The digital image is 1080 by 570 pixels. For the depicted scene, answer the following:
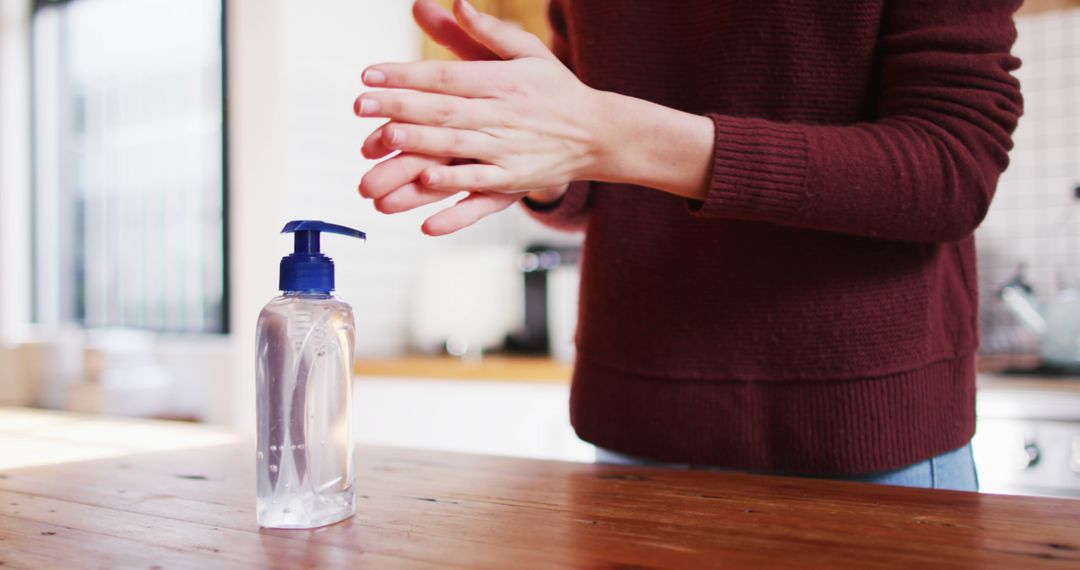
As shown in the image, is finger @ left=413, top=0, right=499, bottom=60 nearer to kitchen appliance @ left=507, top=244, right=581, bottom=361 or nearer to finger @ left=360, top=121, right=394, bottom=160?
finger @ left=360, top=121, right=394, bottom=160

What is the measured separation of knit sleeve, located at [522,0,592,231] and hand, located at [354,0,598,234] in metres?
0.23

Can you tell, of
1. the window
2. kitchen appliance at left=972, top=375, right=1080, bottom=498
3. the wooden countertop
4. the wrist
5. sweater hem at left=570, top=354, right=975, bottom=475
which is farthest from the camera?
the window

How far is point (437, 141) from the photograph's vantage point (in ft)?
1.74

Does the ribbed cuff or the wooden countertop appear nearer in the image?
the wooden countertop

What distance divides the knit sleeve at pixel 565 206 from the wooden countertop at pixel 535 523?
25 centimetres

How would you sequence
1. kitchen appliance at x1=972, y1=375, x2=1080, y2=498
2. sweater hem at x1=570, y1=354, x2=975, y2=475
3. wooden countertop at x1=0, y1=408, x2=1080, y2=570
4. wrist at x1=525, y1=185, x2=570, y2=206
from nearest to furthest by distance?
wooden countertop at x1=0, y1=408, x2=1080, y2=570 < sweater hem at x1=570, y1=354, x2=975, y2=475 < wrist at x1=525, y1=185, x2=570, y2=206 < kitchen appliance at x1=972, y1=375, x2=1080, y2=498

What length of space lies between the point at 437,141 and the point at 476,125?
0.09 ft

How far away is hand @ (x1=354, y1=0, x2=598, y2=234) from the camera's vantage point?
1.72 ft

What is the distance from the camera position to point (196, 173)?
3.12 metres

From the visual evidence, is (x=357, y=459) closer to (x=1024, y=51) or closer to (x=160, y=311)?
(x=1024, y=51)

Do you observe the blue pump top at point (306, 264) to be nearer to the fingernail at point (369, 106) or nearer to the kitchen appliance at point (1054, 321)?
the fingernail at point (369, 106)

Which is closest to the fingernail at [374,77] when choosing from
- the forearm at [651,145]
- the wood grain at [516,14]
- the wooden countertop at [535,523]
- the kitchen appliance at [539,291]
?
the forearm at [651,145]

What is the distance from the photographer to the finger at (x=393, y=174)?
0.53 meters

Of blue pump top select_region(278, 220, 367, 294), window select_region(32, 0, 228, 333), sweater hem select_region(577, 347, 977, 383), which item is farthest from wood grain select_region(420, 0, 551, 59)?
blue pump top select_region(278, 220, 367, 294)
